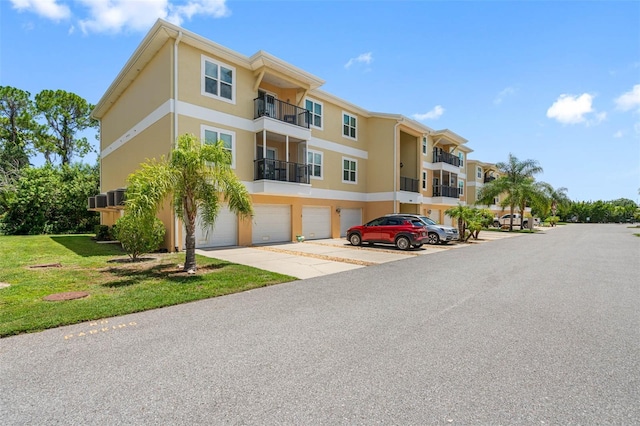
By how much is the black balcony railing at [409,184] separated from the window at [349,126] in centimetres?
511

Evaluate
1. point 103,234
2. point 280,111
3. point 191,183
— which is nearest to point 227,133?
point 280,111

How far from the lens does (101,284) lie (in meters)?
7.77

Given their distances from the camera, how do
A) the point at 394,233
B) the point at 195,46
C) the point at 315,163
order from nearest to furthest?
1. the point at 195,46
2. the point at 394,233
3. the point at 315,163

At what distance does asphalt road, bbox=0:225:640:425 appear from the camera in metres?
2.95

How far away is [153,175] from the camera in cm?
848

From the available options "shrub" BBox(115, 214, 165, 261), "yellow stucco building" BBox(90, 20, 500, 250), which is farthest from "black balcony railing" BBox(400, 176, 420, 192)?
"shrub" BBox(115, 214, 165, 261)

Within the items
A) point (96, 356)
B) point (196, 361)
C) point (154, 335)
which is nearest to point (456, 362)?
point (196, 361)

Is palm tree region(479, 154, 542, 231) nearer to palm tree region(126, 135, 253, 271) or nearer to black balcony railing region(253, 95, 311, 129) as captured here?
black balcony railing region(253, 95, 311, 129)

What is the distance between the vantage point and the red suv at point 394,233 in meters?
15.7

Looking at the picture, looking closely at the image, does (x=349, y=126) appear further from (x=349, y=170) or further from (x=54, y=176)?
(x=54, y=176)

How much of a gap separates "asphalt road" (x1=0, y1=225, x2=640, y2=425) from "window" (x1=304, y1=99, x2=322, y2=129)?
15.4m

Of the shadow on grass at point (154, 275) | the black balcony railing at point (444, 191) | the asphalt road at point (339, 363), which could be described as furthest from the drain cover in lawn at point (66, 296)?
the black balcony railing at point (444, 191)

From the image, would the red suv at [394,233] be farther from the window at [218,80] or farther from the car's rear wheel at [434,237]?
the window at [218,80]

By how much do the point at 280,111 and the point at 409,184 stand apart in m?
12.2
